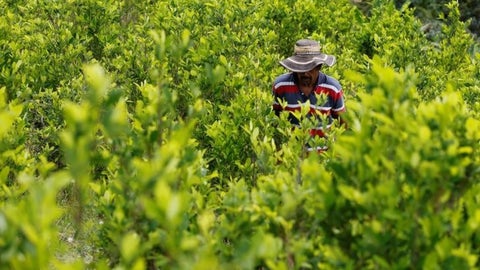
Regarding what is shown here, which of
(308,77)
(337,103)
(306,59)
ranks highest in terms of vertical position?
(306,59)

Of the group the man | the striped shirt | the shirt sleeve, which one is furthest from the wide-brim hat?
the shirt sleeve

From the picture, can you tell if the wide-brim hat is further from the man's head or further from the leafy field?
the leafy field

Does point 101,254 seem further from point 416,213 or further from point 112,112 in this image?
point 416,213

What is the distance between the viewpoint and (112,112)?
2135 millimetres

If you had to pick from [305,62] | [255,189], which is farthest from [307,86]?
[255,189]

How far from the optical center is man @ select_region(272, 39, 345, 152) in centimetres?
475

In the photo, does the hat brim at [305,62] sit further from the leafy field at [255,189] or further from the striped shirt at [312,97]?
the leafy field at [255,189]

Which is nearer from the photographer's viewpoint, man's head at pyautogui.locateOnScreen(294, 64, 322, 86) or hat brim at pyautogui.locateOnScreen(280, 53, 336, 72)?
hat brim at pyautogui.locateOnScreen(280, 53, 336, 72)

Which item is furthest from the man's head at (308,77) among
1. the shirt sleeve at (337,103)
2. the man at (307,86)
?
the shirt sleeve at (337,103)

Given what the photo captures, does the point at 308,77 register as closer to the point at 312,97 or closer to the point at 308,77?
the point at 308,77

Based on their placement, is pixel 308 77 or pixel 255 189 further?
pixel 308 77

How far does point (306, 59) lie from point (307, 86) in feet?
0.69

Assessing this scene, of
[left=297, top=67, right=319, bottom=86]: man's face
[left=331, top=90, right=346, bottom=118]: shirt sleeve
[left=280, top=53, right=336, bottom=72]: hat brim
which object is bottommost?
[left=331, top=90, right=346, bottom=118]: shirt sleeve

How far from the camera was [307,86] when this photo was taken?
16.0 ft
